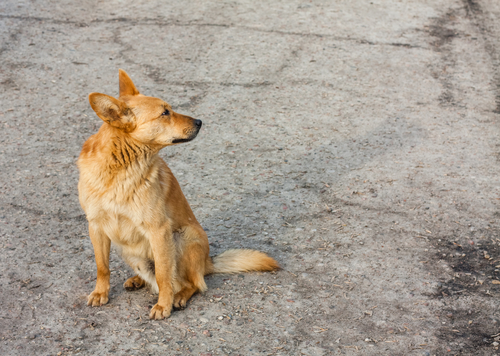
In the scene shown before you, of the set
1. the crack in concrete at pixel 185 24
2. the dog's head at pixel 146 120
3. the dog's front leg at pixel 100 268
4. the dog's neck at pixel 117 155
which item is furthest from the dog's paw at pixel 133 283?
the crack in concrete at pixel 185 24

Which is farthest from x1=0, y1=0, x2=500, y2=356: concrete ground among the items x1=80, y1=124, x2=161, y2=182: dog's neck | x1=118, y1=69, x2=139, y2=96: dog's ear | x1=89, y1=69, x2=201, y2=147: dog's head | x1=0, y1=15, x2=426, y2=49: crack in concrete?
x1=118, y1=69, x2=139, y2=96: dog's ear

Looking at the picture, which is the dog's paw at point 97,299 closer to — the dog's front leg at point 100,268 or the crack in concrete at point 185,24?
the dog's front leg at point 100,268

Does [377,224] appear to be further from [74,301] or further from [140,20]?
[140,20]

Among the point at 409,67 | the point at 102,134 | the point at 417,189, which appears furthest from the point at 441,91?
the point at 102,134

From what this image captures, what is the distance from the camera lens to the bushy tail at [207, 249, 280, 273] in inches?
139

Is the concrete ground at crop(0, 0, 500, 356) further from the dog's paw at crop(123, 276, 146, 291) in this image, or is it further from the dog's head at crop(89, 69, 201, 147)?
the dog's head at crop(89, 69, 201, 147)

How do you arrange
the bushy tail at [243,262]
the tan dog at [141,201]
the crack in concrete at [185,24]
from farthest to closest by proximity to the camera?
the crack in concrete at [185,24] → the bushy tail at [243,262] → the tan dog at [141,201]

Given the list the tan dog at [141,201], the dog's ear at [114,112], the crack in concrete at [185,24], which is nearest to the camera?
the dog's ear at [114,112]

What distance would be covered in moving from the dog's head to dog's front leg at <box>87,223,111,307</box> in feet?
2.22

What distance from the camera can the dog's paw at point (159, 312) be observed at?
310 cm

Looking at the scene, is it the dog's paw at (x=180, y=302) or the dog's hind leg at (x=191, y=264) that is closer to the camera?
the dog's paw at (x=180, y=302)

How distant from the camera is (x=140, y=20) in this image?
772cm

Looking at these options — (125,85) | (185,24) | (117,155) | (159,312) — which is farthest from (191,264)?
→ (185,24)

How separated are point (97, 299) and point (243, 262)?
39.9 inches
